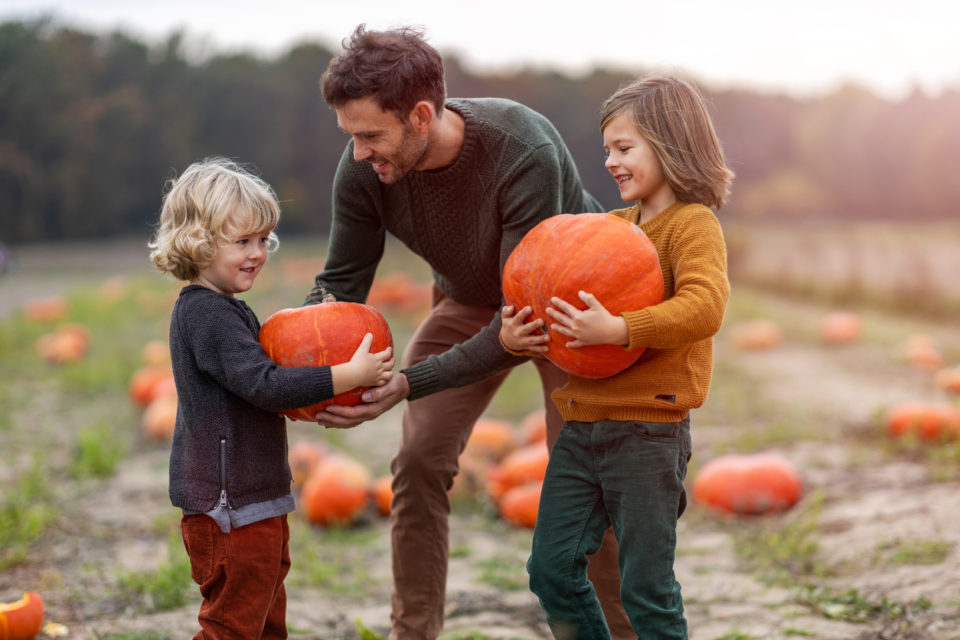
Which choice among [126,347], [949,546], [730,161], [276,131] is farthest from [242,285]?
[276,131]

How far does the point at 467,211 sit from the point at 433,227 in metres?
0.15

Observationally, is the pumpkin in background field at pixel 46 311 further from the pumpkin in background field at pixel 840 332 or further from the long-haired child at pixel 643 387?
the long-haired child at pixel 643 387

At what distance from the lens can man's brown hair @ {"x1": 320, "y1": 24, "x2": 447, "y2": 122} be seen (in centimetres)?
271

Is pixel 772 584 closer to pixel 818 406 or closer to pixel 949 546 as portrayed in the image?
pixel 949 546

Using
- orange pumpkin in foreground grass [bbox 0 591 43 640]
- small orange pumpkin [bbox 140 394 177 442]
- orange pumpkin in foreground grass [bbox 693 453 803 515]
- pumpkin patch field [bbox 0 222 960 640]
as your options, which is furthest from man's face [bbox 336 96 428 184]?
small orange pumpkin [bbox 140 394 177 442]

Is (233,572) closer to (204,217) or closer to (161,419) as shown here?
(204,217)

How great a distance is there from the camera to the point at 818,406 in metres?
6.96

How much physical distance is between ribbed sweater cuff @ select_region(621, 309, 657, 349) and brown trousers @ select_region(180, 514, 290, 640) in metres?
1.17

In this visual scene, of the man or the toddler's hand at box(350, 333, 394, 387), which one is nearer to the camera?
the toddler's hand at box(350, 333, 394, 387)

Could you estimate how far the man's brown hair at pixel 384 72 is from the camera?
2.71 m

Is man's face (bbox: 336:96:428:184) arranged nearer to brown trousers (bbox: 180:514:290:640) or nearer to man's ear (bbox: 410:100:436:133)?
man's ear (bbox: 410:100:436:133)

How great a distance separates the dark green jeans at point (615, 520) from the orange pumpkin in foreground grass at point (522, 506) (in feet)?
6.86

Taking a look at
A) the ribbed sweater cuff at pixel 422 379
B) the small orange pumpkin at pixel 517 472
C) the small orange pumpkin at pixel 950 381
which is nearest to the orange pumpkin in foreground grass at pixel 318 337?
the ribbed sweater cuff at pixel 422 379

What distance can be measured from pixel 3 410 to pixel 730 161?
6.28m
